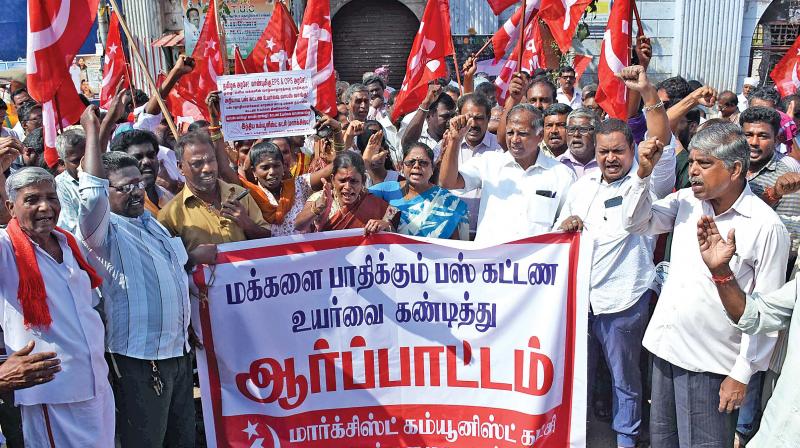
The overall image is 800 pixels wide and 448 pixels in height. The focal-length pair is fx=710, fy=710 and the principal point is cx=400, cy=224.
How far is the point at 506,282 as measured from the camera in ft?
13.0

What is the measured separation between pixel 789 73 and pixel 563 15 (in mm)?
3348

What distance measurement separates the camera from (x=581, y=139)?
4891 mm

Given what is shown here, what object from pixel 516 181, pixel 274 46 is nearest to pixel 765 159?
pixel 516 181

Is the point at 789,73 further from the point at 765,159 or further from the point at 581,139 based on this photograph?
the point at 581,139

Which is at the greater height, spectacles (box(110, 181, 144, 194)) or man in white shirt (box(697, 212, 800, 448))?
spectacles (box(110, 181, 144, 194))

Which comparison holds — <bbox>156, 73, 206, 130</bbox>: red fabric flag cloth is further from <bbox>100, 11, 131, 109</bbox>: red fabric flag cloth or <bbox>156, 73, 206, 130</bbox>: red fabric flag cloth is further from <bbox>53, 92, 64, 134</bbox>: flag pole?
<bbox>53, 92, 64, 134</bbox>: flag pole

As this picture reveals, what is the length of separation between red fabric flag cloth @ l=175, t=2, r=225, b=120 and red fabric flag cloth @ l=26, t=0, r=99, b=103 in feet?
7.09

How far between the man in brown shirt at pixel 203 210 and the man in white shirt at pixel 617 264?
1.79 meters

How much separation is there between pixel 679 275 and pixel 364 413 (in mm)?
1845

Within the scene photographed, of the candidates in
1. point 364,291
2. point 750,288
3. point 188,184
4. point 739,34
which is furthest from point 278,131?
point 739,34

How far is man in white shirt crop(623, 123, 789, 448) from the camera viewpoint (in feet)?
10.3

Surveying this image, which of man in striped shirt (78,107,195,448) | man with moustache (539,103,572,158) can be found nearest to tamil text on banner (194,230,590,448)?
man in striped shirt (78,107,195,448)

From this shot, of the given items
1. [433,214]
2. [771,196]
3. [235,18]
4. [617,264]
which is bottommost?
[617,264]

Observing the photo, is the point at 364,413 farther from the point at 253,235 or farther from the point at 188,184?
the point at 188,184
